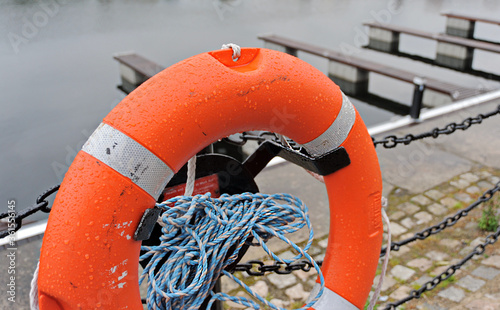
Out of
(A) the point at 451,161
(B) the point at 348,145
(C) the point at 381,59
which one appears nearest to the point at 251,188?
(B) the point at 348,145

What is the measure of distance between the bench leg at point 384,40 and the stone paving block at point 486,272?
947 centimetres

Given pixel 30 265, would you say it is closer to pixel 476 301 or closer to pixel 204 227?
pixel 204 227

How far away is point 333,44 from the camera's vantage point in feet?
37.8

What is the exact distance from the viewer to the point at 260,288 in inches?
117

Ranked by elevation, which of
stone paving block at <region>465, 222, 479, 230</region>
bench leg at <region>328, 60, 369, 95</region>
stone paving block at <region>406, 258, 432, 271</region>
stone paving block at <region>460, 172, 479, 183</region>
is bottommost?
bench leg at <region>328, 60, 369, 95</region>

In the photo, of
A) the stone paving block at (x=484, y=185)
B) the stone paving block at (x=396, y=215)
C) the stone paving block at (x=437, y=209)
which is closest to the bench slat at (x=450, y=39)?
the stone paving block at (x=484, y=185)

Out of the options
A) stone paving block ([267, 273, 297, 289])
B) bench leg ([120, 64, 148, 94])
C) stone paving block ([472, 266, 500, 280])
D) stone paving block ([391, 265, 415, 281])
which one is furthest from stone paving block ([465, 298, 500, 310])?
bench leg ([120, 64, 148, 94])

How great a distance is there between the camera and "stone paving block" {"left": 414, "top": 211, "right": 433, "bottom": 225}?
11.9 ft

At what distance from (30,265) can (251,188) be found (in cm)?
200

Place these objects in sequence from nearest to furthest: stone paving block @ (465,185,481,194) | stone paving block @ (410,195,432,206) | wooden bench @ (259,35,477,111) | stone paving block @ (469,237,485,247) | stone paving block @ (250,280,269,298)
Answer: stone paving block @ (250,280,269,298), stone paving block @ (469,237,485,247), stone paving block @ (410,195,432,206), stone paving block @ (465,185,481,194), wooden bench @ (259,35,477,111)

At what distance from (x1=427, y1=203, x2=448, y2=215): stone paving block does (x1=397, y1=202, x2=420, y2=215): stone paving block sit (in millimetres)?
108

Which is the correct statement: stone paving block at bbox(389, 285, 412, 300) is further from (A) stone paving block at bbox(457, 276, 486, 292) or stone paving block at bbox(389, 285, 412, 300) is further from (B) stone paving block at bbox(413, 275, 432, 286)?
(A) stone paving block at bbox(457, 276, 486, 292)

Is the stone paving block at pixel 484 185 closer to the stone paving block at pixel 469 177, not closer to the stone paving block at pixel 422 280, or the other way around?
the stone paving block at pixel 469 177

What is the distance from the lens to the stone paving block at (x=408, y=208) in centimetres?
375
